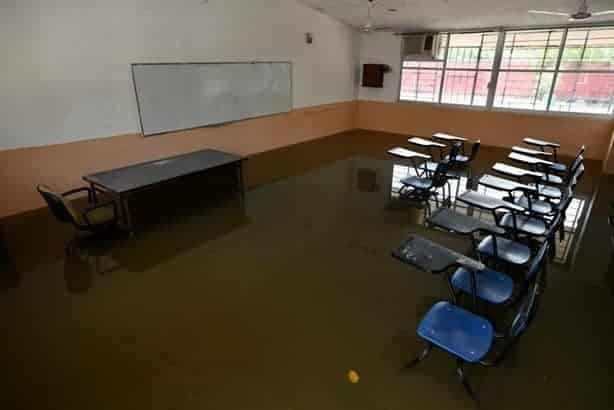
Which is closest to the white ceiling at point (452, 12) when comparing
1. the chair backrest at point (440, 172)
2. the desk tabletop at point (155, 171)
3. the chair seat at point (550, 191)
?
the chair backrest at point (440, 172)

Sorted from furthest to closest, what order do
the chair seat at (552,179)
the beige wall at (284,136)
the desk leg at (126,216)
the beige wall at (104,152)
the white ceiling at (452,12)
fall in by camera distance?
the white ceiling at (452,12) → the chair seat at (552,179) → the beige wall at (284,136) → the beige wall at (104,152) → the desk leg at (126,216)

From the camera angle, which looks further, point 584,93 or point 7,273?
point 584,93

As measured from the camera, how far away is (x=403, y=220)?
4.15m

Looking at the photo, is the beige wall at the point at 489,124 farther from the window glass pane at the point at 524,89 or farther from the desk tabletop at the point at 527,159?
the desk tabletop at the point at 527,159

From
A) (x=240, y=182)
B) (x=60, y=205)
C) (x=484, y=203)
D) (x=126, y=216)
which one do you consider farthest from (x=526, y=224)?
(x=60, y=205)

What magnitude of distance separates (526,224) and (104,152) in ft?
16.9

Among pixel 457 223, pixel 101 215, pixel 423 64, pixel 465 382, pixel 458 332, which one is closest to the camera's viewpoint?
pixel 458 332

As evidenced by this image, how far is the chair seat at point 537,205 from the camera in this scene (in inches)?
141

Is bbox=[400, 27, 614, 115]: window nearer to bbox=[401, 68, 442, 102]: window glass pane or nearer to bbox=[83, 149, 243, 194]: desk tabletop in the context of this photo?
bbox=[401, 68, 442, 102]: window glass pane

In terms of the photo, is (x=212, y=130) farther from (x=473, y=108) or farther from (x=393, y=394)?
(x=473, y=108)

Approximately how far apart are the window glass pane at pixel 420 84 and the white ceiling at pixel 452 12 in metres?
1.03

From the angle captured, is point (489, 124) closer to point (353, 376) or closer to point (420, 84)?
point (420, 84)

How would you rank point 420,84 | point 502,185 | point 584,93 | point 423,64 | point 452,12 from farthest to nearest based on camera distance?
point 420,84, point 423,64, point 584,93, point 452,12, point 502,185

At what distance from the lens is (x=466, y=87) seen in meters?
7.96
